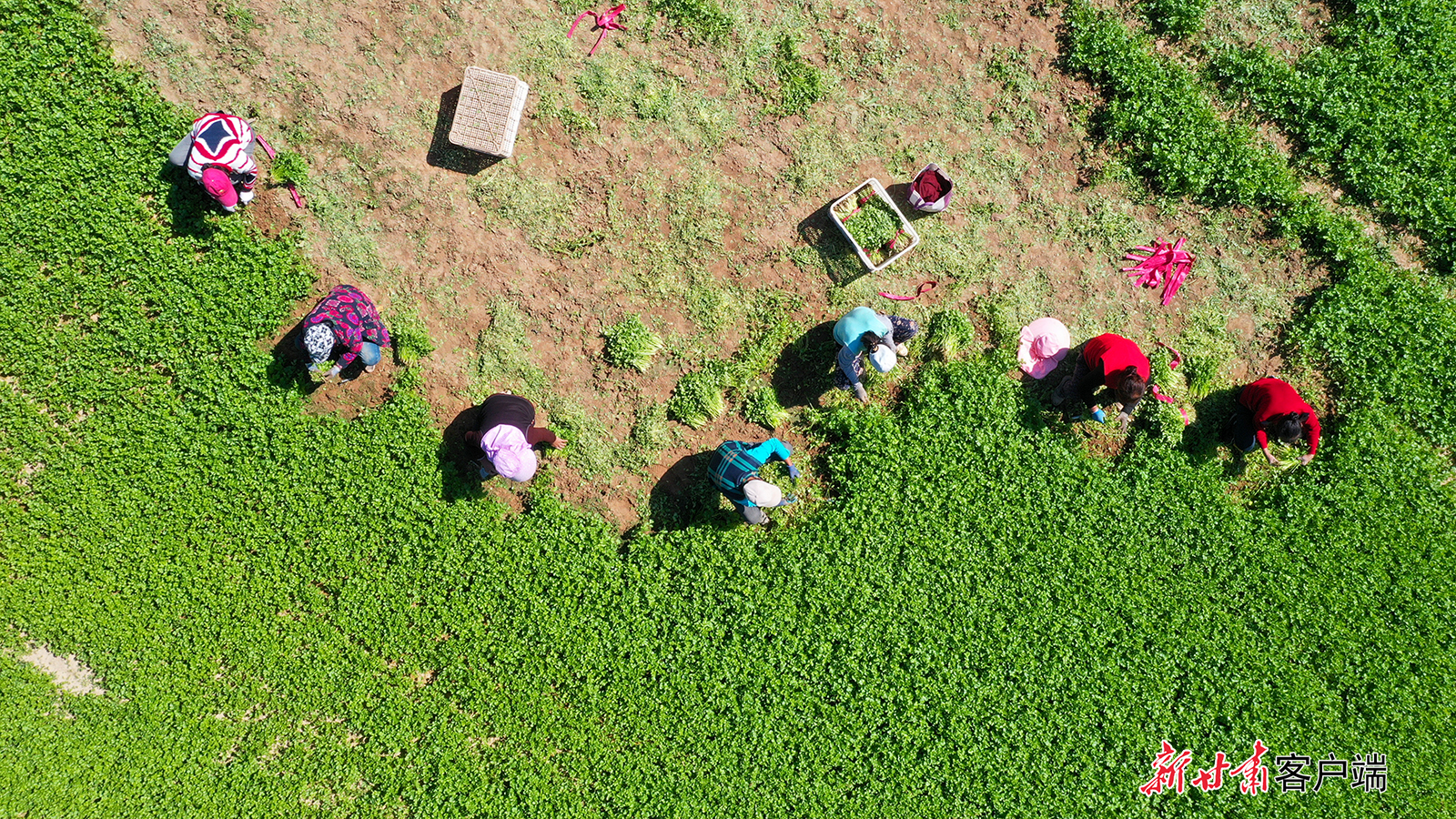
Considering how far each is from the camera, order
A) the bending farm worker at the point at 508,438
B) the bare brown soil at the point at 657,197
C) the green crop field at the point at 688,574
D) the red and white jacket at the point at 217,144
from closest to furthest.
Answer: the bending farm worker at the point at 508,438 → the red and white jacket at the point at 217,144 → the green crop field at the point at 688,574 → the bare brown soil at the point at 657,197

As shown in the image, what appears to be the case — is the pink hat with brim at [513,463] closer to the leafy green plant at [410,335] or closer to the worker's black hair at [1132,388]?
the leafy green plant at [410,335]

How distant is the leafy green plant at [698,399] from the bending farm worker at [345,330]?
3293 mm

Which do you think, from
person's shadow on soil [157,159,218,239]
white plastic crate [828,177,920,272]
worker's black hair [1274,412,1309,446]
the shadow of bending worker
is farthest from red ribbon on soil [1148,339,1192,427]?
person's shadow on soil [157,159,218,239]

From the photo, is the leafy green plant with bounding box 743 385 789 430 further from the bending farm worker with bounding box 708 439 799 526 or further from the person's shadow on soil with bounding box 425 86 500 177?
the person's shadow on soil with bounding box 425 86 500 177

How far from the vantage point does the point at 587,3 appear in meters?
8.20

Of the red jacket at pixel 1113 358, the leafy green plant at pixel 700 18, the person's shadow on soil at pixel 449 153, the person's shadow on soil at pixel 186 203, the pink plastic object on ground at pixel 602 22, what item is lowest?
the person's shadow on soil at pixel 186 203

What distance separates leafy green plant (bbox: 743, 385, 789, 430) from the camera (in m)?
8.26

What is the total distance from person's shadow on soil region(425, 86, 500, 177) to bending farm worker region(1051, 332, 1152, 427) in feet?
22.6

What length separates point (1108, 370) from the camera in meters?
7.73

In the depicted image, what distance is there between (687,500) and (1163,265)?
6.09m

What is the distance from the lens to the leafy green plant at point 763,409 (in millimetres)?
8258

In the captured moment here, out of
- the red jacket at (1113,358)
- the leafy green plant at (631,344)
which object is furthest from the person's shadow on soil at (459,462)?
the red jacket at (1113,358)

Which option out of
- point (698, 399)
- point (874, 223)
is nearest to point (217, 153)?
point (698, 399)

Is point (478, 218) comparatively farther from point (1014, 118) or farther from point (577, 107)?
point (1014, 118)
